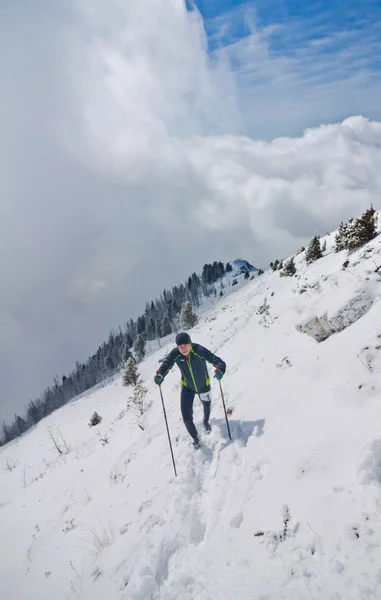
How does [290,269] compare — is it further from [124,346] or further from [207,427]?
[124,346]

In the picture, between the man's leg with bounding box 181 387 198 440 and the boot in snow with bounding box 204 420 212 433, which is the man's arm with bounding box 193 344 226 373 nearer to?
the man's leg with bounding box 181 387 198 440

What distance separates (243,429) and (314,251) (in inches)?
1123

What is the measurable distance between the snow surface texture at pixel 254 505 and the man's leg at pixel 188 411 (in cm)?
44

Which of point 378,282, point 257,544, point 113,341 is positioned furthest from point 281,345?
point 113,341

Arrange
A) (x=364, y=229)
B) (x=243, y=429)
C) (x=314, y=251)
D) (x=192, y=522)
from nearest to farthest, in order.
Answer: (x=192, y=522)
(x=243, y=429)
(x=364, y=229)
(x=314, y=251)

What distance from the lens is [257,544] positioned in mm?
3803

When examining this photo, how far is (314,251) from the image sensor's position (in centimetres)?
3139

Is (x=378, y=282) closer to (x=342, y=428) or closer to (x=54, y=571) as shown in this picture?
(x=342, y=428)

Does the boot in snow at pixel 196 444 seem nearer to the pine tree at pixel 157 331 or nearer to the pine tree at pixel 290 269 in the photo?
the pine tree at pixel 290 269

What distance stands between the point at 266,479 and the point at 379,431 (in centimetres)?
190

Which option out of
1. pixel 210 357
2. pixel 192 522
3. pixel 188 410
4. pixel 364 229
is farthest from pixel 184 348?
pixel 364 229

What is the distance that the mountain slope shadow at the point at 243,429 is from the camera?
636 cm

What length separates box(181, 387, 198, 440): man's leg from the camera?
722cm

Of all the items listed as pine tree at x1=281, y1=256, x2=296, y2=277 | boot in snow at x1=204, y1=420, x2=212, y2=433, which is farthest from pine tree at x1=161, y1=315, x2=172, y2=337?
boot in snow at x1=204, y1=420, x2=212, y2=433
